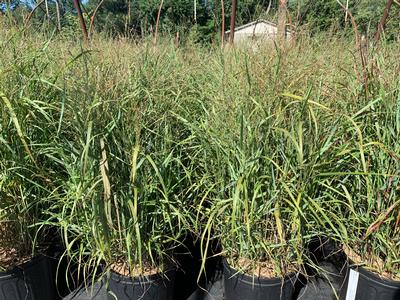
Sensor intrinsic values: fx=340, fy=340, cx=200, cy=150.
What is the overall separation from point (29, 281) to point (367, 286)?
4.62 ft

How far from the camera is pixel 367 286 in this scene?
137cm

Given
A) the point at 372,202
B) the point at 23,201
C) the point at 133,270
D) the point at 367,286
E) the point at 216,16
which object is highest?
the point at 216,16

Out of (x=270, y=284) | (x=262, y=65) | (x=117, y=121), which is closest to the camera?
(x=117, y=121)

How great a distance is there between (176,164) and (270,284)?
630mm

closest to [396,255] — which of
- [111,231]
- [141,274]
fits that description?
[141,274]

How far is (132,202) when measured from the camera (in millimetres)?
1302

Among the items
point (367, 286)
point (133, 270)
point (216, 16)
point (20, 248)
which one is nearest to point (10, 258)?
point (20, 248)

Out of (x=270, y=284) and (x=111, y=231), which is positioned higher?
(x=111, y=231)

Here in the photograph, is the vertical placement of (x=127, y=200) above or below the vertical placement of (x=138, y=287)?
above

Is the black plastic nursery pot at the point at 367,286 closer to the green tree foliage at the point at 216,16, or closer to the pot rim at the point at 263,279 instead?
the pot rim at the point at 263,279

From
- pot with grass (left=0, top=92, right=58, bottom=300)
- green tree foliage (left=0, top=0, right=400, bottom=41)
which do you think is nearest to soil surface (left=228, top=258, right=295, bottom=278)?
pot with grass (left=0, top=92, right=58, bottom=300)

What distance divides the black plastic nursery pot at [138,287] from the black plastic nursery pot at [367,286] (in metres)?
0.76

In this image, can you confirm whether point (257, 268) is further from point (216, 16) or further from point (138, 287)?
point (216, 16)

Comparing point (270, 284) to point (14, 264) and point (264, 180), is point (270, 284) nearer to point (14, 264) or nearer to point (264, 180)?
point (264, 180)
